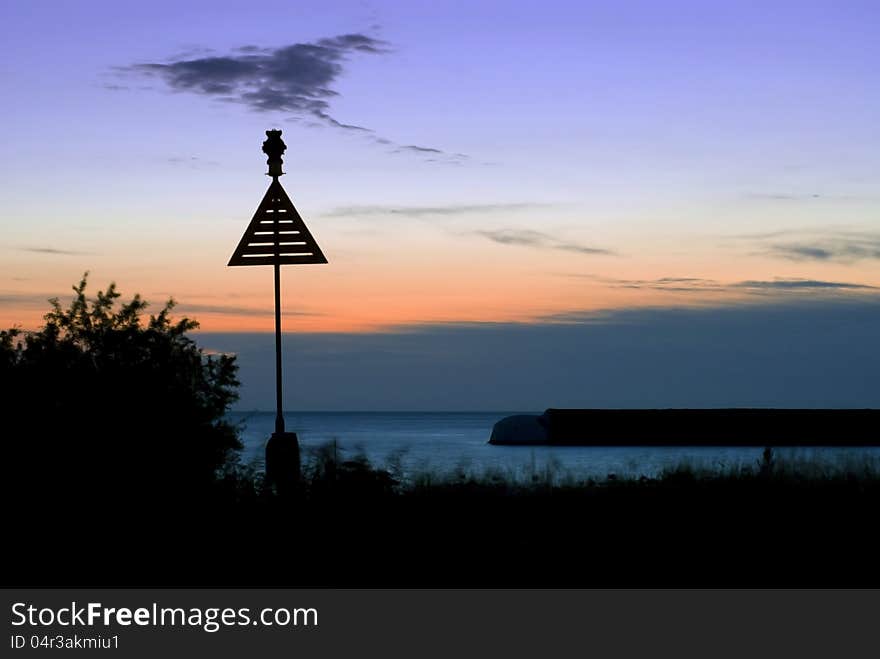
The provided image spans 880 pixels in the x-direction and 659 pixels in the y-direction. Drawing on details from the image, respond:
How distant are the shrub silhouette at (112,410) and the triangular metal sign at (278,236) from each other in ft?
7.70

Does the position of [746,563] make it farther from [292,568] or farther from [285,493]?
[285,493]

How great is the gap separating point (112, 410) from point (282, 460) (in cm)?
320

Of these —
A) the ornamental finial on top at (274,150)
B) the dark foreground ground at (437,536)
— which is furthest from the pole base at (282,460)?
the ornamental finial on top at (274,150)

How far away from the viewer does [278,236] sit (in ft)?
61.2

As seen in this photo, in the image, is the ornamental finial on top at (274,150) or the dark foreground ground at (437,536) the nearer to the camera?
the dark foreground ground at (437,536)

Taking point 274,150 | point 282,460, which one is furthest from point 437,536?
point 274,150

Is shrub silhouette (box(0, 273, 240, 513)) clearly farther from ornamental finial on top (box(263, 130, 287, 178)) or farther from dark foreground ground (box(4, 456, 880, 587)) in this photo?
ornamental finial on top (box(263, 130, 287, 178))

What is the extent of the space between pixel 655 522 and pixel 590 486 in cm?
329

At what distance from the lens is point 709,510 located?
15.7 m

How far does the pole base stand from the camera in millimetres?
17031

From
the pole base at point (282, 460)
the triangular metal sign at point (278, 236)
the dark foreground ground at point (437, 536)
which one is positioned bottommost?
the dark foreground ground at point (437, 536)

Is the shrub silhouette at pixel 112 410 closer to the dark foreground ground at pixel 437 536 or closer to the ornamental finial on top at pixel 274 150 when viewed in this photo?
the dark foreground ground at pixel 437 536

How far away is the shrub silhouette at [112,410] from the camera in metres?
14.4

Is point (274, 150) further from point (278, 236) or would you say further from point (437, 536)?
point (437, 536)
